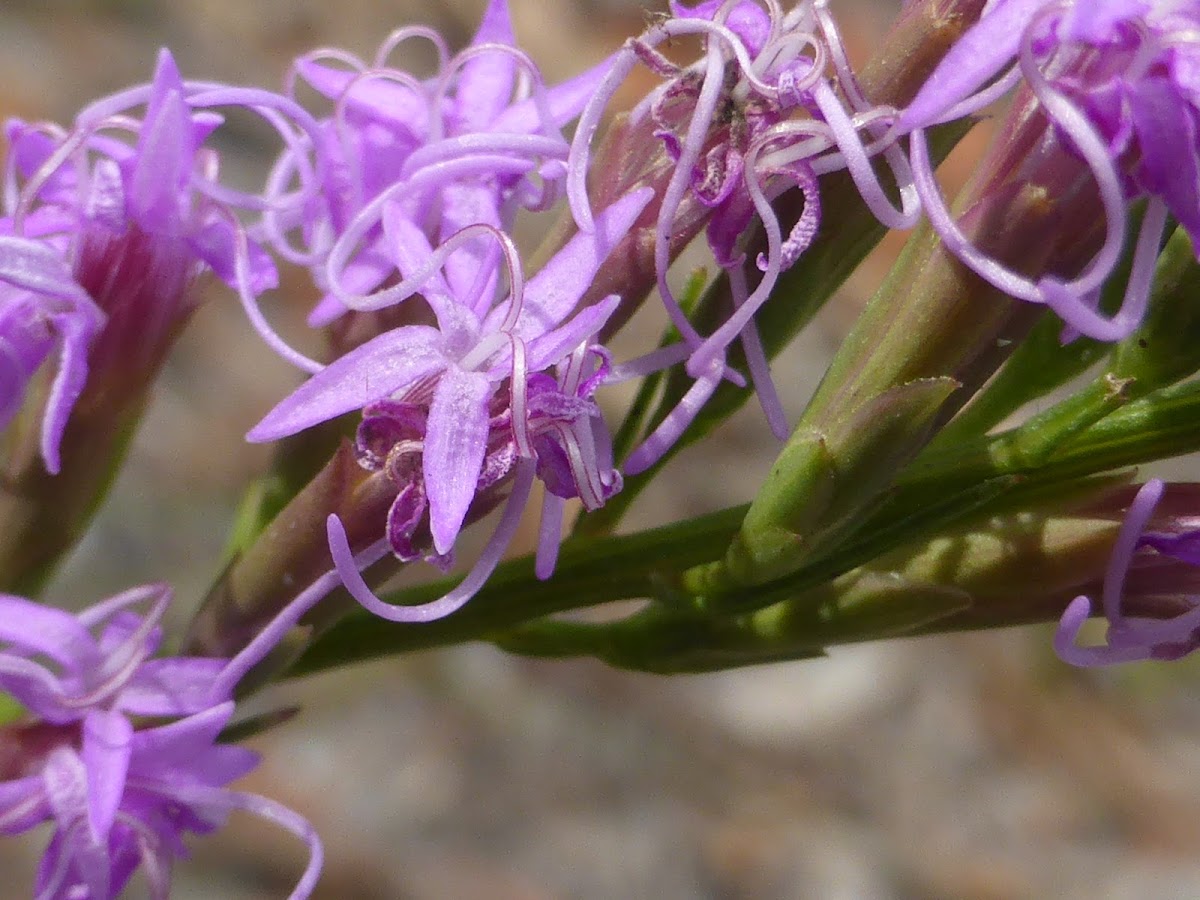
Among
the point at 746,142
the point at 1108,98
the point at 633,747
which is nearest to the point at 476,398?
the point at 746,142

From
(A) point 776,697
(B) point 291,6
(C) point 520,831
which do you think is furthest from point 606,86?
(B) point 291,6

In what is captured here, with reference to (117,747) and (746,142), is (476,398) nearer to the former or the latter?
(746,142)

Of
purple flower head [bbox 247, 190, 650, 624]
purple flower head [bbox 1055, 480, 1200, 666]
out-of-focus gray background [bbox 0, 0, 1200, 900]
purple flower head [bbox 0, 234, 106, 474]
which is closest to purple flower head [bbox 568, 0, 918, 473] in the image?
purple flower head [bbox 247, 190, 650, 624]

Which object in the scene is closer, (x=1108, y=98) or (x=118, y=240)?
(x=1108, y=98)

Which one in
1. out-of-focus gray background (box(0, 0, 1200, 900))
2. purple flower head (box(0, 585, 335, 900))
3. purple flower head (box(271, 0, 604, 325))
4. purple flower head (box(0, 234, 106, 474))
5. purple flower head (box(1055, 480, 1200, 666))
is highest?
purple flower head (box(271, 0, 604, 325))

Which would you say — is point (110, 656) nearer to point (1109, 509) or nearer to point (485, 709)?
point (1109, 509)

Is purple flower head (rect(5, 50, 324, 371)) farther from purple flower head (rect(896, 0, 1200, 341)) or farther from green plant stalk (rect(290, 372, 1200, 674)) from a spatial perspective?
purple flower head (rect(896, 0, 1200, 341))

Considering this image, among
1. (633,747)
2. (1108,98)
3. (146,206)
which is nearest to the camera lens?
(1108,98)
